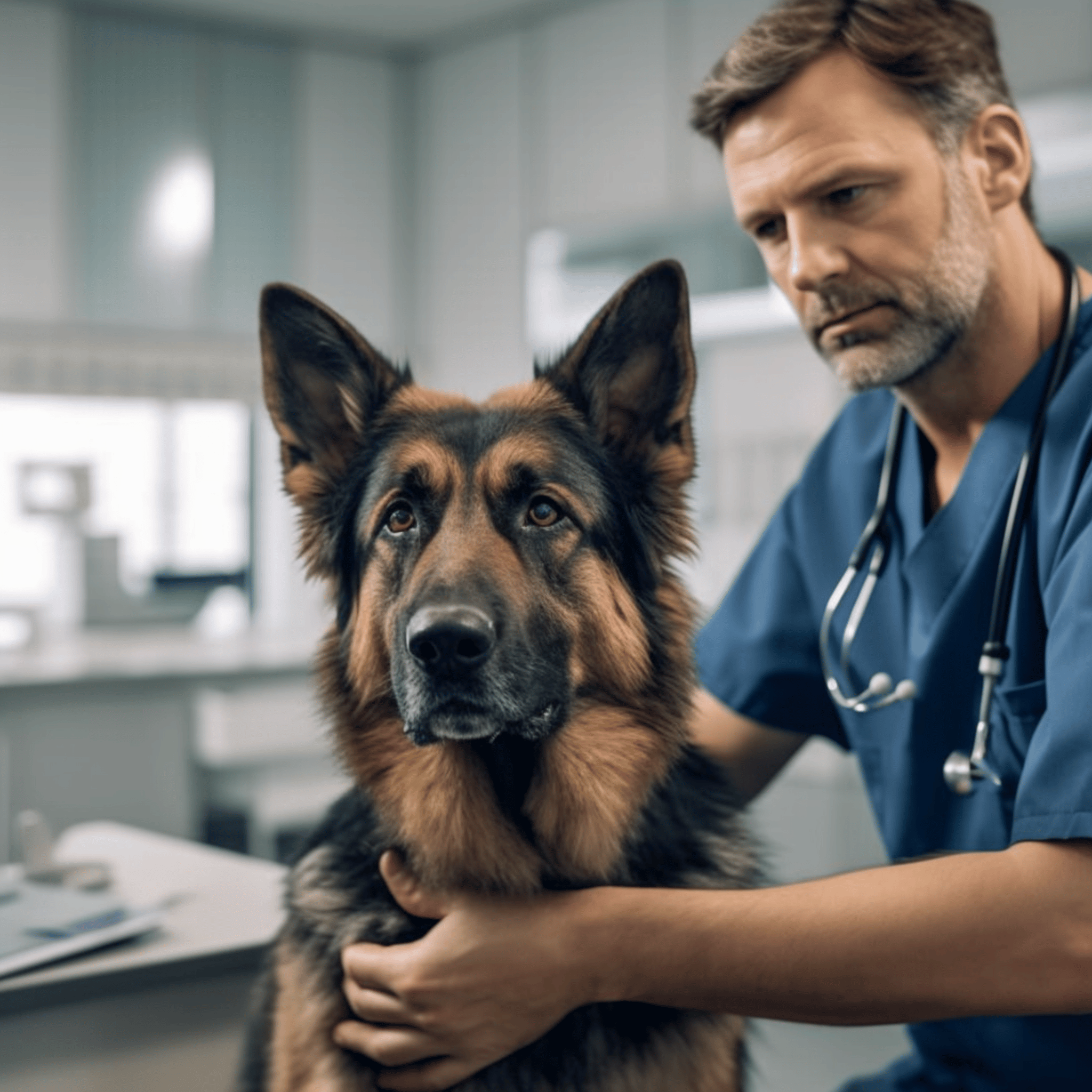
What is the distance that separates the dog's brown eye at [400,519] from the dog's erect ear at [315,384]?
86mm

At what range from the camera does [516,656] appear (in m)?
1.06

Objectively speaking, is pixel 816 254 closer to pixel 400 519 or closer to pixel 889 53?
pixel 889 53

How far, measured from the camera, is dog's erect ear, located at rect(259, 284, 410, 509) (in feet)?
3.81

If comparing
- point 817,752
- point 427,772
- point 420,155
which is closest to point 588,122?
point 420,155

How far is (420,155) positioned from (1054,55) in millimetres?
3129

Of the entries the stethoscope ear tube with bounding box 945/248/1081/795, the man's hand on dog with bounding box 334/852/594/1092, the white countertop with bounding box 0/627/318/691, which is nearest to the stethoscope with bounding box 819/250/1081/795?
the stethoscope ear tube with bounding box 945/248/1081/795

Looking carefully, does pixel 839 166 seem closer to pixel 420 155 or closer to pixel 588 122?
pixel 588 122

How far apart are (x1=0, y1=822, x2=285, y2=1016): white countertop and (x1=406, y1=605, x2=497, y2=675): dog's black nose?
423mm

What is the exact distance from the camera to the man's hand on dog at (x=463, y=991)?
3.41 feet

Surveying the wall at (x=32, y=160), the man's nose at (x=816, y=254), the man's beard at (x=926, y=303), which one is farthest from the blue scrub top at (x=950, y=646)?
the wall at (x=32, y=160)

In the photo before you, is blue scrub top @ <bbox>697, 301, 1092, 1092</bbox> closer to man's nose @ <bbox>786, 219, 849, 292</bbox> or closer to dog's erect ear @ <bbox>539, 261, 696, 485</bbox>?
man's nose @ <bbox>786, 219, 849, 292</bbox>

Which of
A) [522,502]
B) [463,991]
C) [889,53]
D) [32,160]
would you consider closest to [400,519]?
[522,502]

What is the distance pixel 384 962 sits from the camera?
1082 mm

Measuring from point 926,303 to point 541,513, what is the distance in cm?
46
